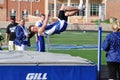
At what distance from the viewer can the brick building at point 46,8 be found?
A: 293 ft

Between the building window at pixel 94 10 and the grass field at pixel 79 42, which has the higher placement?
the building window at pixel 94 10

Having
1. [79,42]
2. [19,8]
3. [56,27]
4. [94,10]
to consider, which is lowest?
[79,42]

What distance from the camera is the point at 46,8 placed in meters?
89.9

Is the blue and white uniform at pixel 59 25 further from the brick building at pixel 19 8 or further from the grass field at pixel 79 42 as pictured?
the brick building at pixel 19 8

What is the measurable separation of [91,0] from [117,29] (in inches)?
3275

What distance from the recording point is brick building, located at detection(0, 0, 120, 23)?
89250mm

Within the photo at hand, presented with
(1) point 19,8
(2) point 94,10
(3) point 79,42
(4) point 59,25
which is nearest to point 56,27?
(4) point 59,25

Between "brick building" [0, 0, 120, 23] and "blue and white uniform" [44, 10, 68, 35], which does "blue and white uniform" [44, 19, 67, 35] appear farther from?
"brick building" [0, 0, 120, 23]

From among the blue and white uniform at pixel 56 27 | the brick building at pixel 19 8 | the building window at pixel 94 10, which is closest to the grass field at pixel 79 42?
the blue and white uniform at pixel 56 27

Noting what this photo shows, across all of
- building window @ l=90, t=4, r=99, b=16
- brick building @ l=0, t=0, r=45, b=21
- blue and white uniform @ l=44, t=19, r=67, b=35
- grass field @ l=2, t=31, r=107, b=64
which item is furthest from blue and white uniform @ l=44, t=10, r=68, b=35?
building window @ l=90, t=4, r=99, b=16

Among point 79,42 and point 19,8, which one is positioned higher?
point 19,8

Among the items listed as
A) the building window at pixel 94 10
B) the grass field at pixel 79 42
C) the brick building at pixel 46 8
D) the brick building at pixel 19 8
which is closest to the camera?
the grass field at pixel 79 42

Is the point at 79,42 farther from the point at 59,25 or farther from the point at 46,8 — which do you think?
the point at 46,8

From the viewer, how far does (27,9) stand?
91250 millimetres
